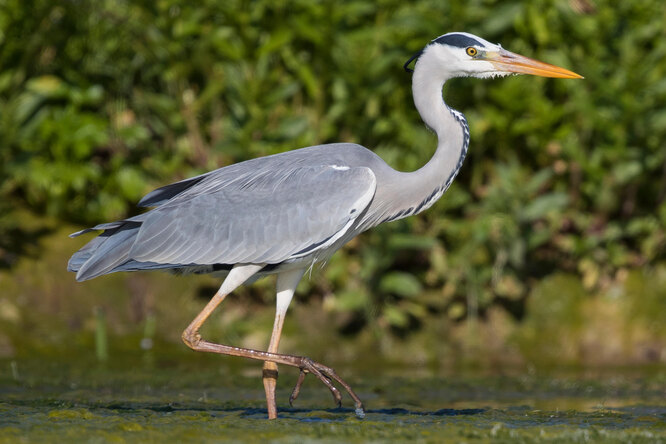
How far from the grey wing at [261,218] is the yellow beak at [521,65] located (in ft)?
3.70

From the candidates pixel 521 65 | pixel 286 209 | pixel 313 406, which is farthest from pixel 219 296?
pixel 521 65

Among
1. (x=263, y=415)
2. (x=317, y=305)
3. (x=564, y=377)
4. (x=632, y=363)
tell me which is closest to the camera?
(x=263, y=415)

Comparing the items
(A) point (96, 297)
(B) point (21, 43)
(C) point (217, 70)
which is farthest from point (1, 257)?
(C) point (217, 70)

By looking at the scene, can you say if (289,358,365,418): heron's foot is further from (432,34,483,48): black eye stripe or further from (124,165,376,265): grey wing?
(432,34,483,48): black eye stripe

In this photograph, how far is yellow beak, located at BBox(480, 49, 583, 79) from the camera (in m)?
6.51

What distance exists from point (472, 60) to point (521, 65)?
31 centimetres

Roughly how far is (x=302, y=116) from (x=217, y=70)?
876 millimetres

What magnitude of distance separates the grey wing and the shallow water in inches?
37.3

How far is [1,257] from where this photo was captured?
8672 millimetres

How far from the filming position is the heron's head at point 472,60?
6.54 m

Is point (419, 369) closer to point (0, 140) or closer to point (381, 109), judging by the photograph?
point (381, 109)

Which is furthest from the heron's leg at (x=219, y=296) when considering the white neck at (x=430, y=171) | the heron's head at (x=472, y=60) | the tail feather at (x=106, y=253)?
the heron's head at (x=472, y=60)

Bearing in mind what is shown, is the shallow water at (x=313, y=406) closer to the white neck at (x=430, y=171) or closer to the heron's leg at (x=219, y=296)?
the heron's leg at (x=219, y=296)

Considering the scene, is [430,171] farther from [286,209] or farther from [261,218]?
[261,218]
